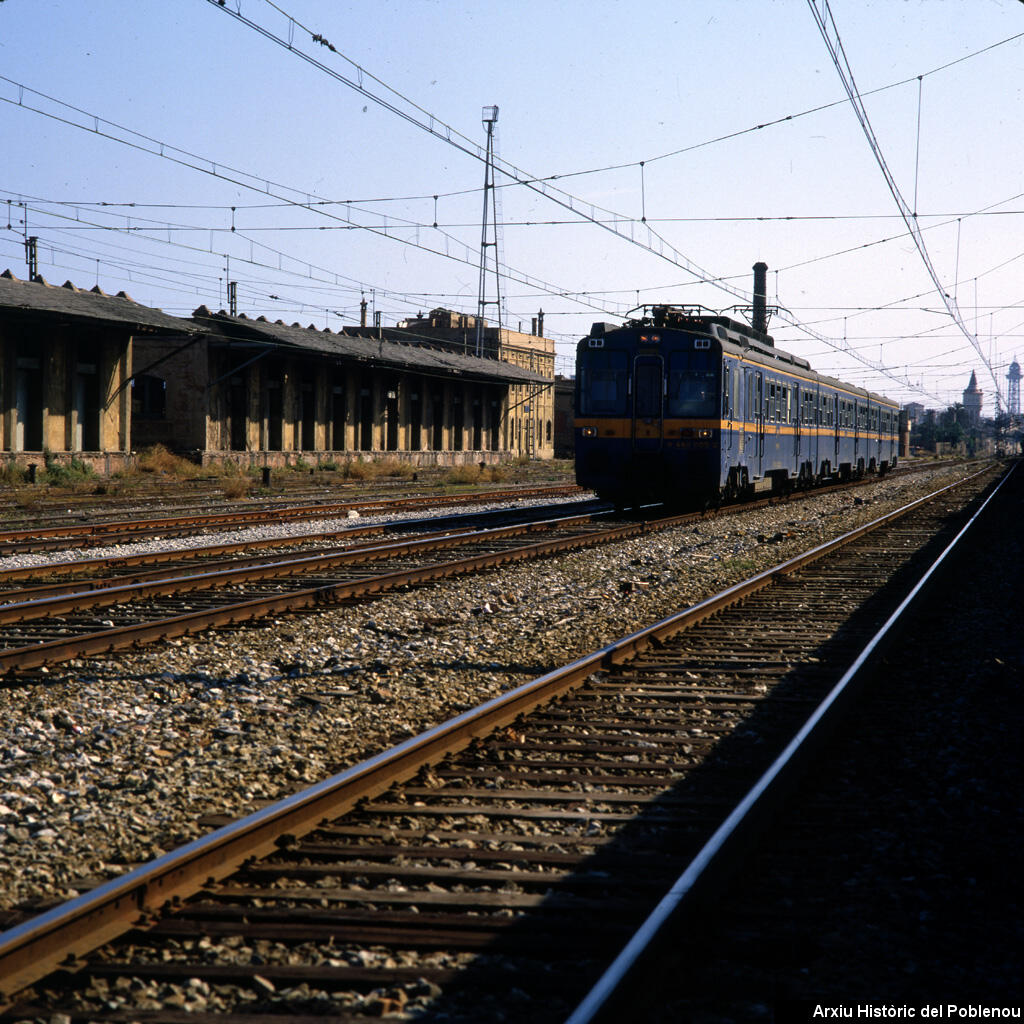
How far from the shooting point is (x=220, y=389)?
127 feet

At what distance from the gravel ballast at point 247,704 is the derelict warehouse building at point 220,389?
22.0 m

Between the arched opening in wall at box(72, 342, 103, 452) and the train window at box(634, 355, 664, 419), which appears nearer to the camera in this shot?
the train window at box(634, 355, 664, 419)

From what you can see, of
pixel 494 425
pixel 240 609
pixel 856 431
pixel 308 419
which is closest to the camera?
pixel 240 609

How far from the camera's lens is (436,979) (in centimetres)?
323

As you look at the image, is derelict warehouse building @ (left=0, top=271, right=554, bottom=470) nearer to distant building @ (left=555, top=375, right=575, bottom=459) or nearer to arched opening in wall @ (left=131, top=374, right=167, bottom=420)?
arched opening in wall @ (left=131, top=374, right=167, bottom=420)

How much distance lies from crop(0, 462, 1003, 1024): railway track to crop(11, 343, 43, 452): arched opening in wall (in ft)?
90.2

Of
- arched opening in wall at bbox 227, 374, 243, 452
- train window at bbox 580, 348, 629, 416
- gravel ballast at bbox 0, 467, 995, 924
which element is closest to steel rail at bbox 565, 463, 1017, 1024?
gravel ballast at bbox 0, 467, 995, 924

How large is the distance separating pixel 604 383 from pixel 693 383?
1638 millimetres

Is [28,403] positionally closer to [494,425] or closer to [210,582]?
[210,582]

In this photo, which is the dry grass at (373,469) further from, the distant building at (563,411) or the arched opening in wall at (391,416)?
the distant building at (563,411)

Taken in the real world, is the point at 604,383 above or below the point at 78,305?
below

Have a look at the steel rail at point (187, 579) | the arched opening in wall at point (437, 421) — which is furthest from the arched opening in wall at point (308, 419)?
the steel rail at point (187, 579)

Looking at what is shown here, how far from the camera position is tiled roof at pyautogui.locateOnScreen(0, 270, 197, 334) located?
1137 inches

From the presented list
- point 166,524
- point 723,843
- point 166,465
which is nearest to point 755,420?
point 166,524
